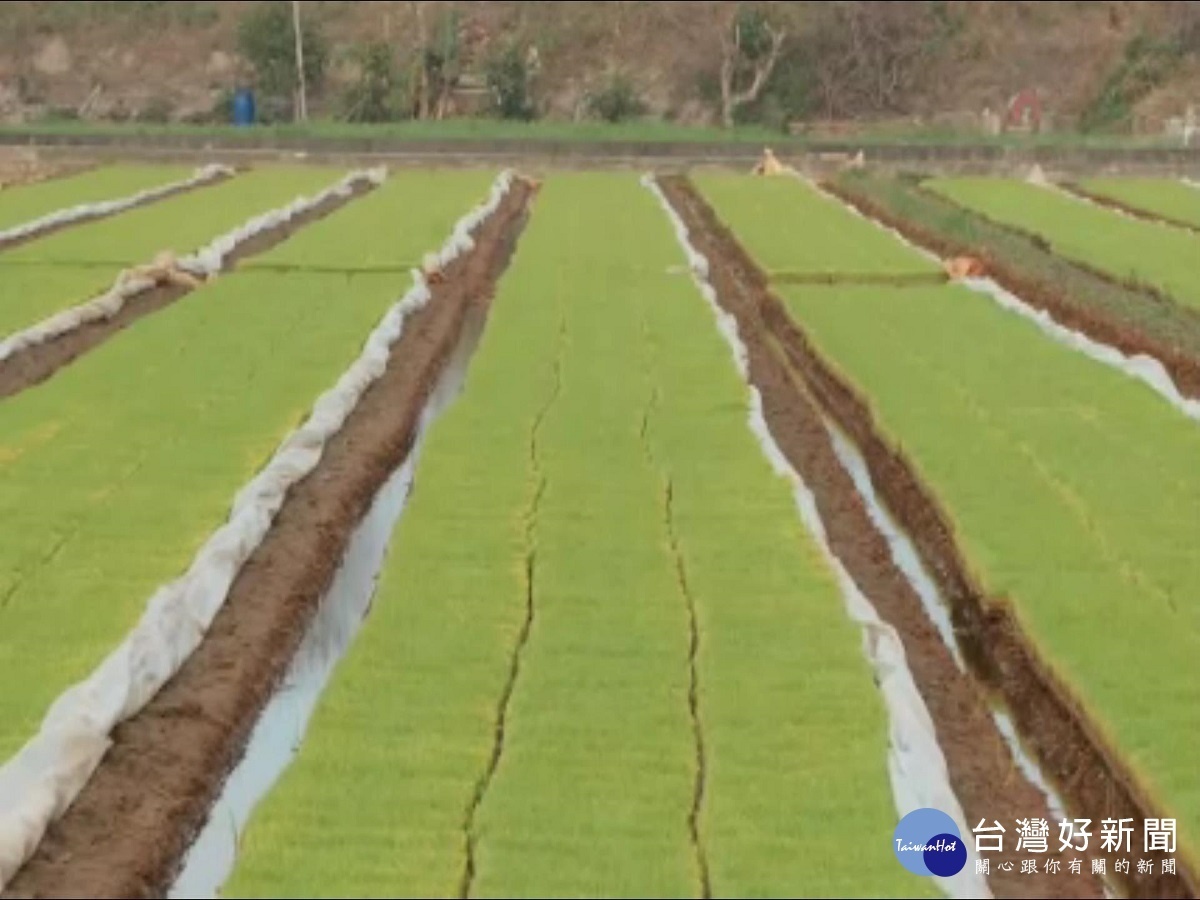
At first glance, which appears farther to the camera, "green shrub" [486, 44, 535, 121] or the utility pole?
the utility pole

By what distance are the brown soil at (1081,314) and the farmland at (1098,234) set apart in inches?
25.1

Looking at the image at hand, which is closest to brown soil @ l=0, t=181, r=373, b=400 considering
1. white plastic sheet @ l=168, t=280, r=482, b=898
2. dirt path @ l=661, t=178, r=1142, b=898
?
white plastic sheet @ l=168, t=280, r=482, b=898

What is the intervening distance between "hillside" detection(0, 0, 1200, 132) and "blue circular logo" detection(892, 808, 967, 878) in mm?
40900

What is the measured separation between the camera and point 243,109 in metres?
46.5

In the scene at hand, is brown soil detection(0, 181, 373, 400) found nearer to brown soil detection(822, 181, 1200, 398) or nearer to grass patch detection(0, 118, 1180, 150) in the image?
brown soil detection(822, 181, 1200, 398)

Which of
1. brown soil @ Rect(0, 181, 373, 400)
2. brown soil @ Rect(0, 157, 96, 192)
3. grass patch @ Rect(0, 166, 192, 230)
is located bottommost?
brown soil @ Rect(0, 157, 96, 192)

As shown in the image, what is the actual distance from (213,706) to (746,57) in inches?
1669

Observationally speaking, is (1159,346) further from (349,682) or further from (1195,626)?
(349,682)

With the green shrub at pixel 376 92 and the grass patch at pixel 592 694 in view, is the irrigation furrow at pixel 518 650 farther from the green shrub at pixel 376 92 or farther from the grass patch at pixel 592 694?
the green shrub at pixel 376 92

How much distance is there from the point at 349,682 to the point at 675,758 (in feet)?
5.36

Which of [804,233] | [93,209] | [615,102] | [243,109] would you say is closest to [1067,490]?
[804,233]

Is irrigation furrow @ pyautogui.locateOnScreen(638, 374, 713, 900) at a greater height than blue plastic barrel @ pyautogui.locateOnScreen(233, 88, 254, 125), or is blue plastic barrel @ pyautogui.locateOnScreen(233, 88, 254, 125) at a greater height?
irrigation furrow @ pyautogui.locateOnScreen(638, 374, 713, 900)

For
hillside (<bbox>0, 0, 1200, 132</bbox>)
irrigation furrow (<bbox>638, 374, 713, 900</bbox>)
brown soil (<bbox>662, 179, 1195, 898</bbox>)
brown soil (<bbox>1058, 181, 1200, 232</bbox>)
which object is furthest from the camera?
hillside (<bbox>0, 0, 1200, 132</bbox>)

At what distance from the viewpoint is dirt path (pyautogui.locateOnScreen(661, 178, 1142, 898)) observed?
776cm
